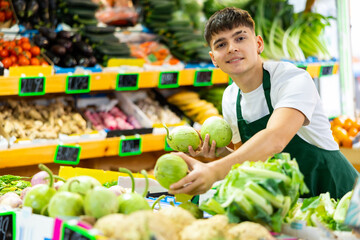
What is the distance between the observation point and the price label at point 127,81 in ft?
14.4

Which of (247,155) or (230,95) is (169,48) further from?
(247,155)

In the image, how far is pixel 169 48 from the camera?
5.34 metres

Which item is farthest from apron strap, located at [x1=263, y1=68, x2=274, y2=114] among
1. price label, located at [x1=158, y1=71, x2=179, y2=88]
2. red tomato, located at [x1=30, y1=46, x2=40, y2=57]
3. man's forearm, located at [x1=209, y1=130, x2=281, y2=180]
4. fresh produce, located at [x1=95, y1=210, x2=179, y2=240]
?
red tomato, located at [x1=30, y1=46, x2=40, y2=57]

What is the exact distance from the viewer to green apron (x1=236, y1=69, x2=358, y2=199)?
261 cm

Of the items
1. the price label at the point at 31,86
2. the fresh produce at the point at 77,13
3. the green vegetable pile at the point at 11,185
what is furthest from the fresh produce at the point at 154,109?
the green vegetable pile at the point at 11,185

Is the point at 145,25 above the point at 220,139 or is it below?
above

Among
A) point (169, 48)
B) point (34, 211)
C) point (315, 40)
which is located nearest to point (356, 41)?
point (315, 40)

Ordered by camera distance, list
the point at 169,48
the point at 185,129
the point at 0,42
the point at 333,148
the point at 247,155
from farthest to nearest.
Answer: the point at 169,48 < the point at 0,42 < the point at 333,148 < the point at 185,129 < the point at 247,155

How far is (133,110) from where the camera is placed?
4.90 metres

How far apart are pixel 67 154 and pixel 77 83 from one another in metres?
0.58

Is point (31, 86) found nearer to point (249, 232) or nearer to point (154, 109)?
point (154, 109)

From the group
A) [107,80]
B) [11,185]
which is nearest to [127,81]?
[107,80]

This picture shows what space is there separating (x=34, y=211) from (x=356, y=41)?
197 inches

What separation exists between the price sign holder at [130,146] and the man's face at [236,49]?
199cm
